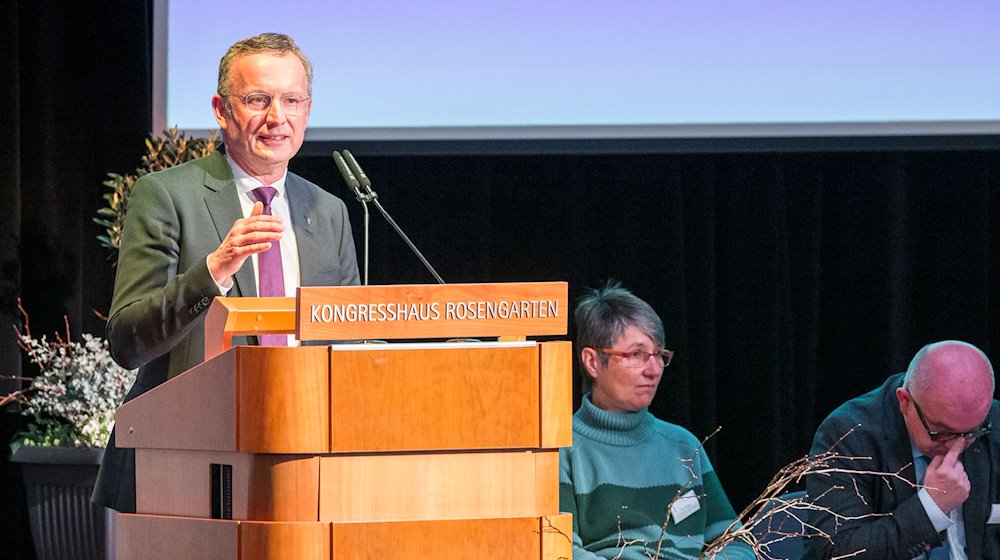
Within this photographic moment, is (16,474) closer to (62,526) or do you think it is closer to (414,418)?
(62,526)

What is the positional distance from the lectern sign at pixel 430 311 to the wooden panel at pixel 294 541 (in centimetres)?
21

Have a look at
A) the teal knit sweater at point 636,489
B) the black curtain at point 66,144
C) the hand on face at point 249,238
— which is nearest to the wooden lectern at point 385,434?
the hand on face at point 249,238

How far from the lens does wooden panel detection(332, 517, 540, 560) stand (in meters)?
1.55

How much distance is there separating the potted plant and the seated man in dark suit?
2.11 metres

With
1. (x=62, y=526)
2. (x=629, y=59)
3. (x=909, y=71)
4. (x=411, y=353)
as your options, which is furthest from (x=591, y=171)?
(x=411, y=353)

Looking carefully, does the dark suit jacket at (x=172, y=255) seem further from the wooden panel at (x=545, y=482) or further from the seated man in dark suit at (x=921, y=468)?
the seated man in dark suit at (x=921, y=468)

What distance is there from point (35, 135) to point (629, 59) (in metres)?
1.94

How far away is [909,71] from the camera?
4242mm

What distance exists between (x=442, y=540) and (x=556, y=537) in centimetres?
15

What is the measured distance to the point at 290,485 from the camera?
5.10 ft

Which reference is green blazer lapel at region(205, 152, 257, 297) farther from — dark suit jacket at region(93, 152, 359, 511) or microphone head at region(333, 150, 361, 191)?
microphone head at region(333, 150, 361, 191)

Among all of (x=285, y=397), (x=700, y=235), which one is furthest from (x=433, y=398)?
(x=700, y=235)

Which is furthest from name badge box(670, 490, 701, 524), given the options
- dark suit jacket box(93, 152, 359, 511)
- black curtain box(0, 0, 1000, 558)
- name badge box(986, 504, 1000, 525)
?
dark suit jacket box(93, 152, 359, 511)

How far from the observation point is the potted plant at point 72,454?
4.07 metres
